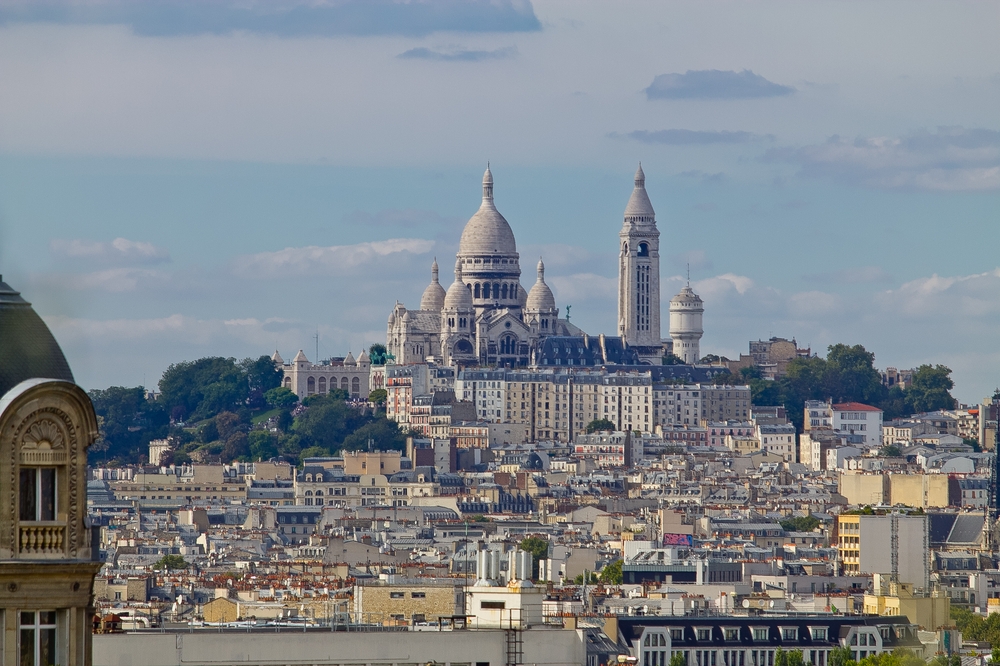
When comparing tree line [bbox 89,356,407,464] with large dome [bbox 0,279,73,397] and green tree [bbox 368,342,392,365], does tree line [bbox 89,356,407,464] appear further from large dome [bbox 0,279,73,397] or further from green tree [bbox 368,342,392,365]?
large dome [bbox 0,279,73,397]

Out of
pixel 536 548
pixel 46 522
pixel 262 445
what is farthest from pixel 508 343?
pixel 46 522

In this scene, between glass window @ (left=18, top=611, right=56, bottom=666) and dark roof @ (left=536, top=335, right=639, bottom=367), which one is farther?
dark roof @ (left=536, top=335, right=639, bottom=367)

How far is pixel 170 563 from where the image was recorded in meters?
98.9

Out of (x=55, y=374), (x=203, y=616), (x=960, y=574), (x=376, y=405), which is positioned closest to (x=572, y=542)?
(x=960, y=574)

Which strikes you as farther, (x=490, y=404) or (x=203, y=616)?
(x=490, y=404)

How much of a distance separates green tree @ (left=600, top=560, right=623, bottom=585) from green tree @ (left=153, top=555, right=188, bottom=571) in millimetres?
13320

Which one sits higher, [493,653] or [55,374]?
[55,374]

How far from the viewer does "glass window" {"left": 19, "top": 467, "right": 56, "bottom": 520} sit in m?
15.1

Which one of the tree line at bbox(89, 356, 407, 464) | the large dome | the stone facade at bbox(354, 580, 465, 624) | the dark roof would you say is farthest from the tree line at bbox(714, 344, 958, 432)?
the large dome

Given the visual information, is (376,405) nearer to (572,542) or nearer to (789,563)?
(572,542)

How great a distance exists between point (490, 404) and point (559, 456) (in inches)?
612

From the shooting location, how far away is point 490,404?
182500 millimetres

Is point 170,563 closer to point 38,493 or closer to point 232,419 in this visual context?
point 232,419

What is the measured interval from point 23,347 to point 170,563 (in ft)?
277
